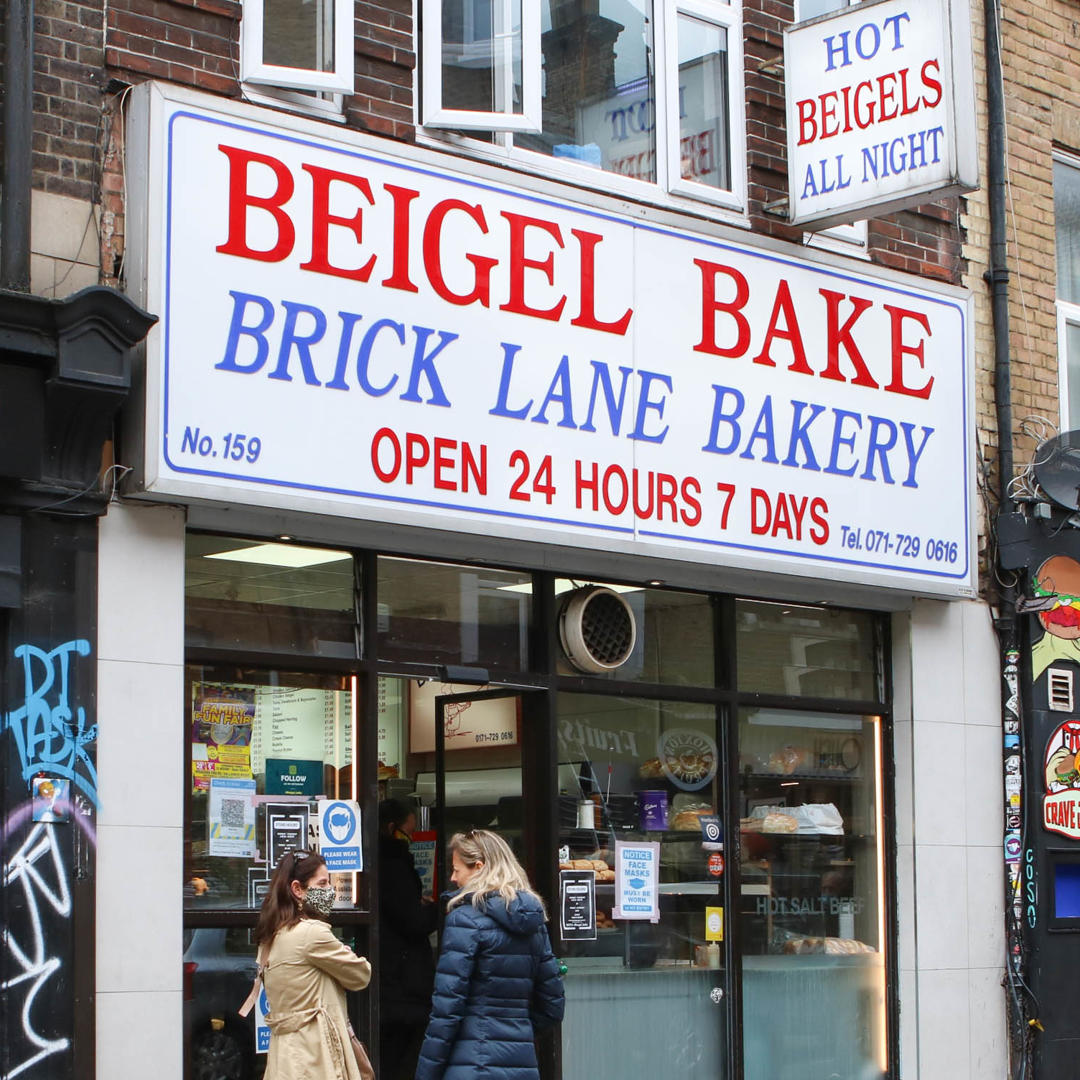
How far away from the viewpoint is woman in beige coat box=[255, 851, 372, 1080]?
7281mm

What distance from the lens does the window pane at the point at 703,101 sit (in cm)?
1056

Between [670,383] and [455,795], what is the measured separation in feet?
8.61

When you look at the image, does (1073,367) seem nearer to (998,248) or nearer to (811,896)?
(998,248)

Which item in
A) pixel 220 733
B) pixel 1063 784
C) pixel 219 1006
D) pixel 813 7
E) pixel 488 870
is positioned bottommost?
pixel 219 1006

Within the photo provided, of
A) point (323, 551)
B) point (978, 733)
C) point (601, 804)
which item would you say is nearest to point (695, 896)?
point (601, 804)

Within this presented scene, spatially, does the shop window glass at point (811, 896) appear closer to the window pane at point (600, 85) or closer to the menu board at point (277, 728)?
the menu board at point (277, 728)

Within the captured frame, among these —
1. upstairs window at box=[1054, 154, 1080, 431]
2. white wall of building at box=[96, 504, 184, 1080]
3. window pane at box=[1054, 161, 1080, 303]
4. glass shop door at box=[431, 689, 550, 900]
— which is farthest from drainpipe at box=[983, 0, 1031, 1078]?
white wall of building at box=[96, 504, 184, 1080]

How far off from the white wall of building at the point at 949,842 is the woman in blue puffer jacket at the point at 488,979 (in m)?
4.03

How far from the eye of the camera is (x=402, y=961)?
951cm

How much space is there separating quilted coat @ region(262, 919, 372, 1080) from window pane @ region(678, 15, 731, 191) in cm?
522

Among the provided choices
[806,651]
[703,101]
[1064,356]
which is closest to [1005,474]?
[1064,356]

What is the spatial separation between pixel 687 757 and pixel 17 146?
5.02 metres

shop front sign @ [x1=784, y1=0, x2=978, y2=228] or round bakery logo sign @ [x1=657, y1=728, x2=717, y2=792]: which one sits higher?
shop front sign @ [x1=784, y1=0, x2=978, y2=228]

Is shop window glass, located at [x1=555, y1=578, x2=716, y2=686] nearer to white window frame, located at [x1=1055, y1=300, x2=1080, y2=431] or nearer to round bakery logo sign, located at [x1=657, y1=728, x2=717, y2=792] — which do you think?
round bakery logo sign, located at [x1=657, y1=728, x2=717, y2=792]
